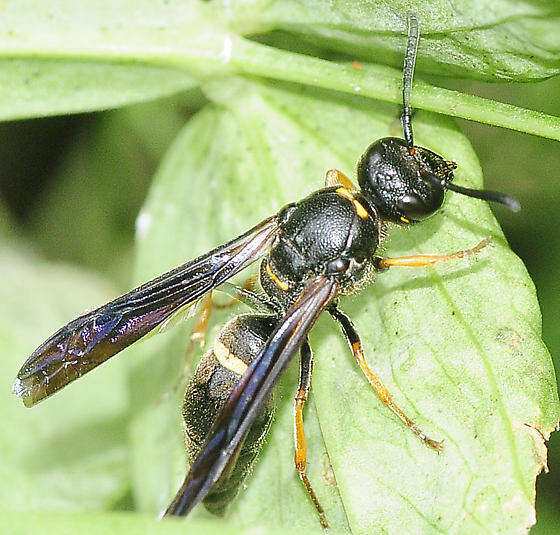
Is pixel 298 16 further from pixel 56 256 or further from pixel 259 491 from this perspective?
pixel 56 256

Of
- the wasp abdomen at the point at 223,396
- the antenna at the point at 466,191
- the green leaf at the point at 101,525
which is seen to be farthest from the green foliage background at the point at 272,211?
the wasp abdomen at the point at 223,396

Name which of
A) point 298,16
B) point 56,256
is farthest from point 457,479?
point 56,256

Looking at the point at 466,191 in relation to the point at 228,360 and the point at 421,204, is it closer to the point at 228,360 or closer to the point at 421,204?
the point at 421,204

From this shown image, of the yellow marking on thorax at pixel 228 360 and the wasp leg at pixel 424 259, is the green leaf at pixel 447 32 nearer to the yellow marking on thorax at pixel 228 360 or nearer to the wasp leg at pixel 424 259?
the wasp leg at pixel 424 259

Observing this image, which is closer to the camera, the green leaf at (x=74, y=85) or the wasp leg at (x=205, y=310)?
the wasp leg at (x=205, y=310)

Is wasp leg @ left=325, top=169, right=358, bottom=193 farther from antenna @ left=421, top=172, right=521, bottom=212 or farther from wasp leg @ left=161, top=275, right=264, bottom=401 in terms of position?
wasp leg @ left=161, top=275, right=264, bottom=401

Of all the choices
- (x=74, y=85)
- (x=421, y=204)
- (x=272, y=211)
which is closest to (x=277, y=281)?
(x=272, y=211)

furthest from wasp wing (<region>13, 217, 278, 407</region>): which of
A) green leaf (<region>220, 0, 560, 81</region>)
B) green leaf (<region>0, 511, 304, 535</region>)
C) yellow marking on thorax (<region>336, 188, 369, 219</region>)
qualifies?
green leaf (<region>0, 511, 304, 535</region>)
